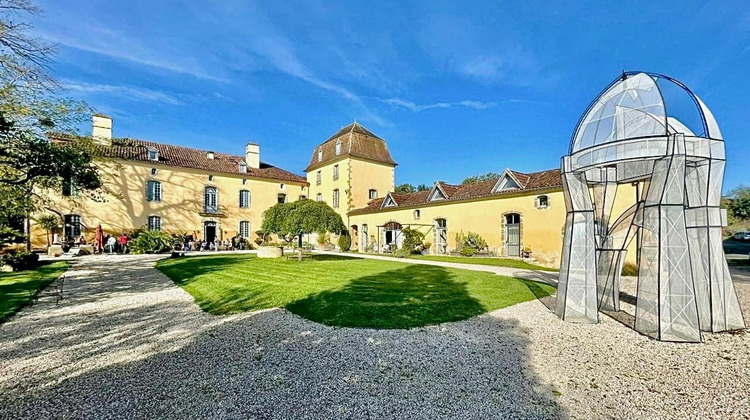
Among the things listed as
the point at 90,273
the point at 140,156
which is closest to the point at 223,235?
the point at 140,156

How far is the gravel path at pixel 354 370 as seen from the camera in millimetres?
2857

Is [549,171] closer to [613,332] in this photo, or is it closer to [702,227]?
[702,227]

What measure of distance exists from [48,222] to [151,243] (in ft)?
19.3

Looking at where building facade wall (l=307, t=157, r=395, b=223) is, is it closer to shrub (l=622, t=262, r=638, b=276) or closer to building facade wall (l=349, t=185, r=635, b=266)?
building facade wall (l=349, t=185, r=635, b=266)

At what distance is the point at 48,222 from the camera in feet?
66.7

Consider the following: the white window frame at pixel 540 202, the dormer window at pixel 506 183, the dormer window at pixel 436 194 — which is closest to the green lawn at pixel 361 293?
the white window frame at pixel 540 202

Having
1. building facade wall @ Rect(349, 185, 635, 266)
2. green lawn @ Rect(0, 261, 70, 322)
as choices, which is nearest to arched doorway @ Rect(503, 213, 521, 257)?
building facade wall @ Rect(349, 185, 635, 266)

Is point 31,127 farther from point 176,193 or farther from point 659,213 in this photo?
point 176,193

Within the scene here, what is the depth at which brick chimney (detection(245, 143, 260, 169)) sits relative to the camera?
30484 millimetres

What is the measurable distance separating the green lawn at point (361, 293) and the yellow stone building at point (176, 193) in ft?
55.3

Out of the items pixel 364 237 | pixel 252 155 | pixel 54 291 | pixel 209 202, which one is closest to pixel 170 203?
pixel 209 202

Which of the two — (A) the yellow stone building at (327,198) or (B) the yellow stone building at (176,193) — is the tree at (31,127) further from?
(B) the yellow stone building at (176,193)

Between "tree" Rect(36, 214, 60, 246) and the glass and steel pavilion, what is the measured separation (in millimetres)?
26250

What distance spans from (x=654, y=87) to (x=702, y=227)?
2.22 metres
